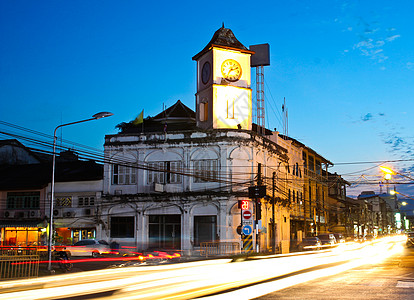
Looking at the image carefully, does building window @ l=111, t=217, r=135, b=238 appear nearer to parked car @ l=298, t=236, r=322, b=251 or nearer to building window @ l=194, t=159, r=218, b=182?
building window @ l=194, t=159, r=218, b=182

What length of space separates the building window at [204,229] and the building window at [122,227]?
6180mm

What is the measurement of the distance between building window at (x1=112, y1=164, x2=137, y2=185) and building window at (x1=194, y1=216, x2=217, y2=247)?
732 centimetres

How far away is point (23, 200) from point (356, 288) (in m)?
39.0

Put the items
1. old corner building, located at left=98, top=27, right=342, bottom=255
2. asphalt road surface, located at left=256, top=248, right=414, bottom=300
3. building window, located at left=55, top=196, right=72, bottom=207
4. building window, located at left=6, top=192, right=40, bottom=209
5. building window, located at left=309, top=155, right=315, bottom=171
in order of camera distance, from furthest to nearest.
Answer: building window, located at left=309, top=155, right=315, bottom=171 → building window, located at left=6, top=192, right=40, bottom=209 → building window, located at left=55, top=196, right=72, bottom=207 → old corner building, located at left=98, top=27, right=342, bottom=255 → asphalt road surface, located at left=256, top=248, right=414, bottom=300

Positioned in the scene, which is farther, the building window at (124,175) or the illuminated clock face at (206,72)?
the illuminated clock face at (206,72)

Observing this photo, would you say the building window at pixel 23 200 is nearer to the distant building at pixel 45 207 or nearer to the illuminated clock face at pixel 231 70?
the distant building at pixel 45 207

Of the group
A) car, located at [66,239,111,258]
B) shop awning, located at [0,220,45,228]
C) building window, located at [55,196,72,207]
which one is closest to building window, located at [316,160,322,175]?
building window, located at [55,196,72,207]

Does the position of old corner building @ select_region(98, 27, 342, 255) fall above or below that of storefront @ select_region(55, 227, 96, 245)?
above

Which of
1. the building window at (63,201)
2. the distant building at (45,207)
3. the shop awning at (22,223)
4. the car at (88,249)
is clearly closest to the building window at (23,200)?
the distant building at (45,207)

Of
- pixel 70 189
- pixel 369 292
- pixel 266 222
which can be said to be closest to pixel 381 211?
pixel 266 222

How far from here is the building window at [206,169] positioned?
136ft

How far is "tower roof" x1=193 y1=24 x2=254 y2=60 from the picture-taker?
45.0 metres

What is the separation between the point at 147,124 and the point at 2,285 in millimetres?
43522

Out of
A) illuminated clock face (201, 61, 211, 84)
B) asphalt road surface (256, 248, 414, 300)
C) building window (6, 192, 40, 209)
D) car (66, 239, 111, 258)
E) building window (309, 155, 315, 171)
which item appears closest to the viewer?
asphalt road surface (256, 248, 414, 300)
